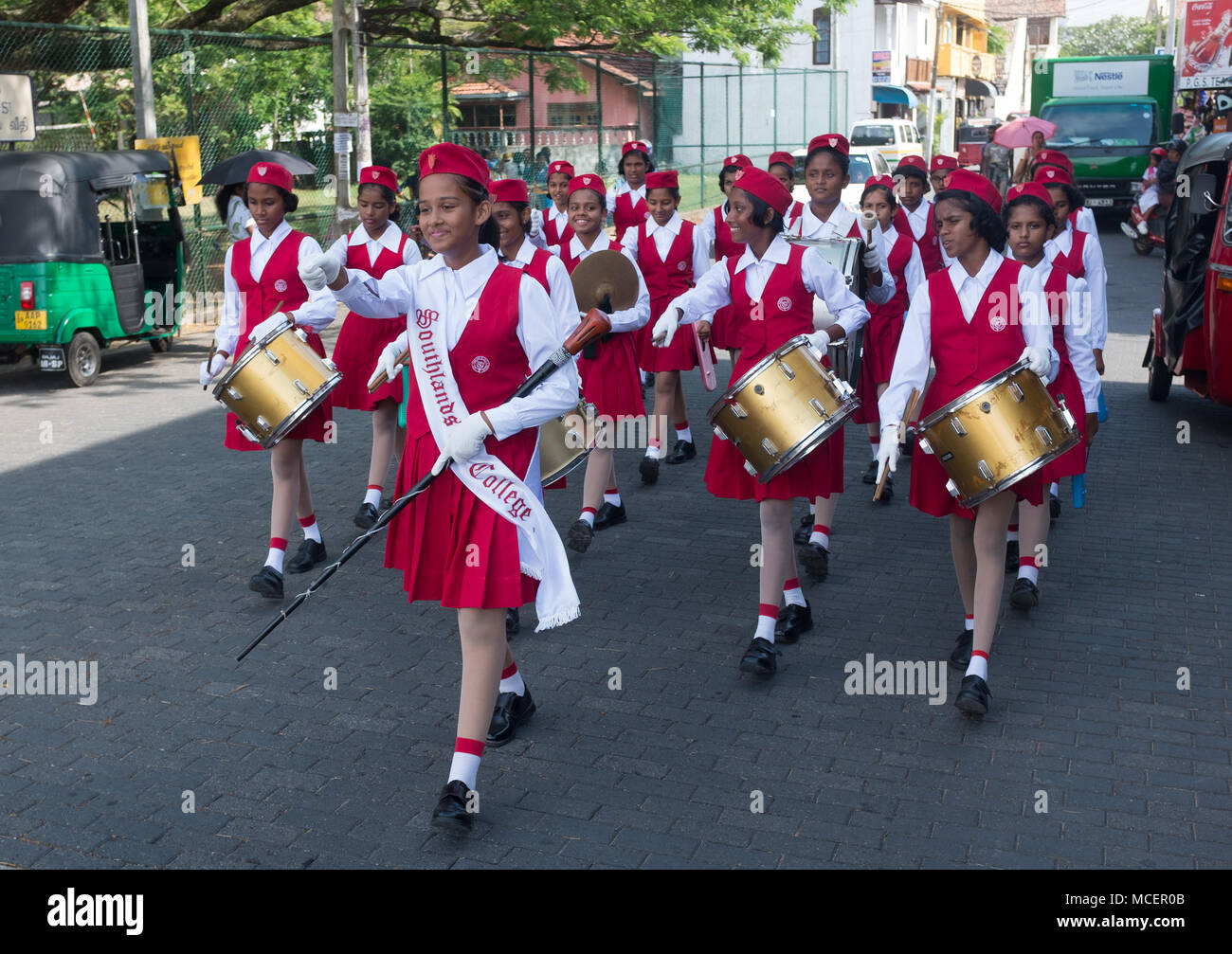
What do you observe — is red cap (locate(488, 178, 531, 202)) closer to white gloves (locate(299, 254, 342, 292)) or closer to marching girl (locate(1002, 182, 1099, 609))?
marching girl (locate(1002, 182, 1099, 609))

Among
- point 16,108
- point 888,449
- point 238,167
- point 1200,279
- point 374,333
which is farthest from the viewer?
point 238,167

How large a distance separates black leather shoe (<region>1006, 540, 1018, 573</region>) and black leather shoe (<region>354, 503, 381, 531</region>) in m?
3.44

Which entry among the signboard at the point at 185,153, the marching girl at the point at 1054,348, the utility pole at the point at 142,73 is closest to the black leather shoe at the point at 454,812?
the marching girl at the point at 1054,348

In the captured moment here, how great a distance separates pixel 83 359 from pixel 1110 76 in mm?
25694

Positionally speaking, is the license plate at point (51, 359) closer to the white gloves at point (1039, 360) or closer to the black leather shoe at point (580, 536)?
the black leather shoe at point (580, 536)

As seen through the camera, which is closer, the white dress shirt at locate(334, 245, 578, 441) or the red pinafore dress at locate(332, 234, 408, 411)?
the white dress shirt at locate(334, 245, 578, 441)

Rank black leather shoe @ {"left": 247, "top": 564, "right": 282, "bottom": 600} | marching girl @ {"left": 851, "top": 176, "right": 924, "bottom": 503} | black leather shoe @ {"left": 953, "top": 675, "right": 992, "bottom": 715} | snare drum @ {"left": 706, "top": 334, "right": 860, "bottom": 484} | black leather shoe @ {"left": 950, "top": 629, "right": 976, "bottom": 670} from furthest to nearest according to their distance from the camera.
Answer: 1. marching girl @ {"left": 851, "top": 176, "right": 924, "bottom": 503}
2. black leather shoe @ {"left": 247, "top": 564, "right": 282, "bottom": 600}
3. black leather shoe @ {"left": 950, "top": 629, "right": 976, "bottom": 670}
4. snare drum @ {"left": 706, "top": 334, "right": 860, "bottom": 484}
5. black leather shoe @ {"left": 953, "top": 675, "right": 992, "bottom": 715}

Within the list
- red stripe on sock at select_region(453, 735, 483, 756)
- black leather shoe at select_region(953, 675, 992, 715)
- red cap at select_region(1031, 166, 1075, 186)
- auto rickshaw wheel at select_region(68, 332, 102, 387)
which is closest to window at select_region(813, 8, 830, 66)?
auto rickshaw wheel at select_region(68, 332, 102, 387)

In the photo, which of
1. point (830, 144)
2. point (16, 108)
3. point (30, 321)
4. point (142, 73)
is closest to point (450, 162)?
point (830, 144)

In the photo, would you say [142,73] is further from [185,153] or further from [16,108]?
[16,108]

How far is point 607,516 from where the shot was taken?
7.91 metres

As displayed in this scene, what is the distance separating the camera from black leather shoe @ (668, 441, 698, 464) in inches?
380
